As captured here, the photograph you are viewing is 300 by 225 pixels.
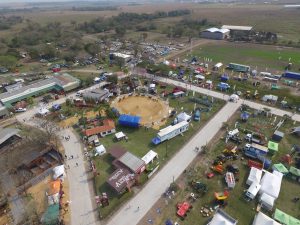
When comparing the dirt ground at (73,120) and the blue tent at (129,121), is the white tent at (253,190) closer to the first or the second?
the blue tent at (129,121)

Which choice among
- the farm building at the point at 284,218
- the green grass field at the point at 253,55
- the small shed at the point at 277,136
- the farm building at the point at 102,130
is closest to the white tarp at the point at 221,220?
the farm building at the point at 284,218

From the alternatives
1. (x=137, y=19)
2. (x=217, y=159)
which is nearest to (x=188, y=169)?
(x=217, y=159)

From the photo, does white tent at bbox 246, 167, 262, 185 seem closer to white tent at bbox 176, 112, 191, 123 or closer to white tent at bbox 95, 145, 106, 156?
white tent at bbox 176, 112, 191, 123

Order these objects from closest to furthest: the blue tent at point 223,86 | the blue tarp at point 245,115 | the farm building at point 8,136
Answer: the farm building at point 8,136, the blue tarp at point 245,115, the blue tent at point 223,86

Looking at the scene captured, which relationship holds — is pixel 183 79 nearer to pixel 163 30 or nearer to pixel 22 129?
pixel 22 129

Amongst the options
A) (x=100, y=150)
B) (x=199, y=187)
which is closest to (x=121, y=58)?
(x=100, y=150)

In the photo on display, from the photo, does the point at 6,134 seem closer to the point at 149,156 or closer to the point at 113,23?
the point at 149,156
